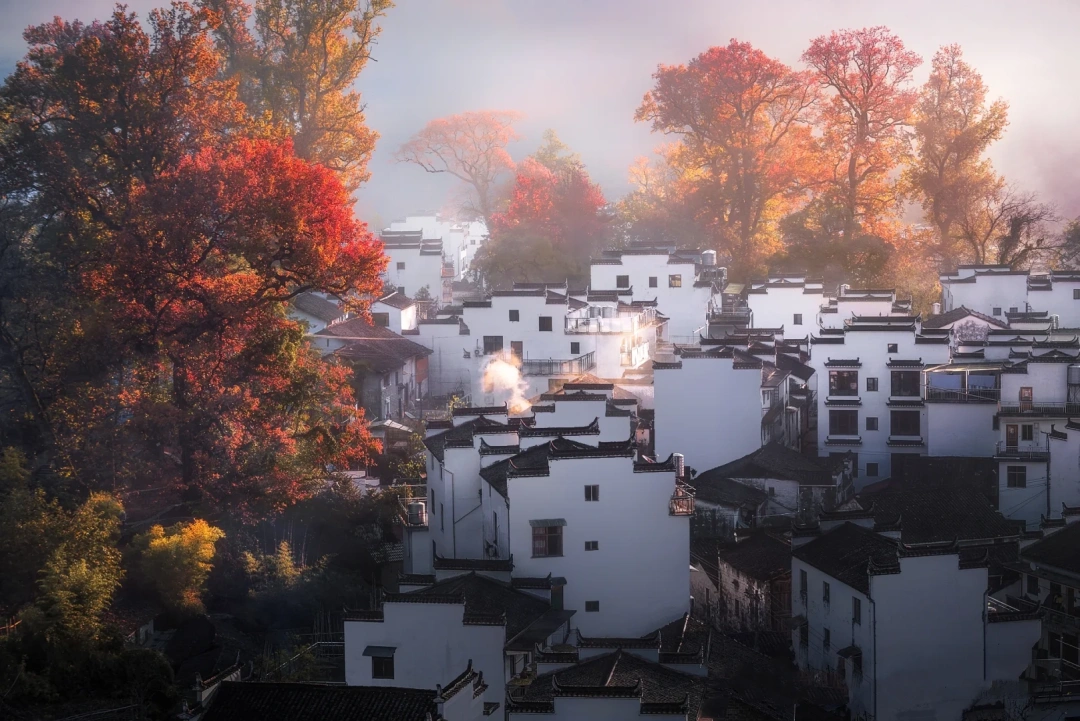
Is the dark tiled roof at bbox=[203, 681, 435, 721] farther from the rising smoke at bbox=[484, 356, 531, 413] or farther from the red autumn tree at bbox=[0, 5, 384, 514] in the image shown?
the rising smoke at bbox=[484, 356, 531, 413]

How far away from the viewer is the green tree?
2092 centimetres

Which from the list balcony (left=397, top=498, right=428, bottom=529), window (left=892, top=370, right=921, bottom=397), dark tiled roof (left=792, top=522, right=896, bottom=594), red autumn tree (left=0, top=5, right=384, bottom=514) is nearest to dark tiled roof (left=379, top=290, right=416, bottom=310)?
balcony (left=397, top=498, right=428, bottom=529)

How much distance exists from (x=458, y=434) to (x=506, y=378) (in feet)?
37.2

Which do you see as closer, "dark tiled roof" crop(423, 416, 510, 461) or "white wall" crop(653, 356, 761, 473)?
"dark tiled roof" crop(423, 416, 510, 461)

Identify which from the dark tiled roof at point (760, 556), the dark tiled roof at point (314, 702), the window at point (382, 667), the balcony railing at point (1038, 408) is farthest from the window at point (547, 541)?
the balcony railing at point (1038, 408)

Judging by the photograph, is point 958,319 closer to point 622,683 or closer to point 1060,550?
point 1060,550

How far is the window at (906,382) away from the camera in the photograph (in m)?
32.7

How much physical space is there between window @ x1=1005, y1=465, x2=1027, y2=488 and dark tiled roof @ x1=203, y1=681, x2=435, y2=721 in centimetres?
1762

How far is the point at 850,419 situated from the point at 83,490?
1834 cm

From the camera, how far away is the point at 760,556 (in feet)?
80.6

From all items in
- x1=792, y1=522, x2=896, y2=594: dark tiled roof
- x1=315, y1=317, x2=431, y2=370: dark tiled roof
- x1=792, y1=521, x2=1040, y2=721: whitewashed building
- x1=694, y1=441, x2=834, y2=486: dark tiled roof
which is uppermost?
x1=315, y1=317, x2=431, y2=370: dark tiled roof

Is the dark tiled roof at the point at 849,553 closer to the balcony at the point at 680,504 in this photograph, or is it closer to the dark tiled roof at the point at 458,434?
the balcony at the point at 680,504

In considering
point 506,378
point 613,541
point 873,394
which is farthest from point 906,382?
point 613,541

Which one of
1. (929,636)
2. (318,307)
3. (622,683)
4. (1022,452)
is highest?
(318,307)
